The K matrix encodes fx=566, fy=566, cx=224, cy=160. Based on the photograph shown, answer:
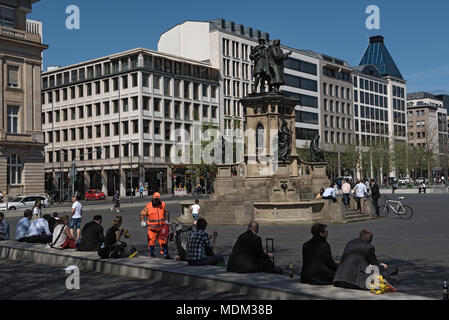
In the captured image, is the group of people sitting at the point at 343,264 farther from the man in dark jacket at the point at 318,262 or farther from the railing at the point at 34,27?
the railing at the point at 34,27

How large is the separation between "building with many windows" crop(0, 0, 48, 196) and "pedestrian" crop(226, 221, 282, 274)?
4269cm

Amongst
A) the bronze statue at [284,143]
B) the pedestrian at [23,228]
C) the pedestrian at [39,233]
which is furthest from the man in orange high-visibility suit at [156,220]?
the bronze statue at [284,143]

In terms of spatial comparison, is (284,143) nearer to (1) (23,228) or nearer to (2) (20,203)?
(1) (23,228)

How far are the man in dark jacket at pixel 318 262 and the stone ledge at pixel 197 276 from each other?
172mm

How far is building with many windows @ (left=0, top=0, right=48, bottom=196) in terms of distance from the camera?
4925cm

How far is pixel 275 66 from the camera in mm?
28891

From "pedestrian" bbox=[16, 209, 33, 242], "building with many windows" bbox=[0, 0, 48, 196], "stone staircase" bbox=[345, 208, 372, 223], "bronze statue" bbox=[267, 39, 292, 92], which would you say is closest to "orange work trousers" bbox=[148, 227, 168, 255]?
"pedestrian" bbox=[16, 209, 33, 242]

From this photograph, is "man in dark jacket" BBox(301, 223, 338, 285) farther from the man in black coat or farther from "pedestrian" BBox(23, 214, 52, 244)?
"pedestrian" BBox(23, 214, 52, 244)

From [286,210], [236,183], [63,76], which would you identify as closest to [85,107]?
[63,76]

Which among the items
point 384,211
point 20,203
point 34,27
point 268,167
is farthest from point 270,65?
point 34,27

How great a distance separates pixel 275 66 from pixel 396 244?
592 inches

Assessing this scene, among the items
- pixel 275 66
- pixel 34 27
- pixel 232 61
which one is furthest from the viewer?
pixel 232 61
